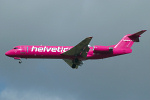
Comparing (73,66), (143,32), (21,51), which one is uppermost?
(143,32)

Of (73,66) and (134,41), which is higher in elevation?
(134,41)

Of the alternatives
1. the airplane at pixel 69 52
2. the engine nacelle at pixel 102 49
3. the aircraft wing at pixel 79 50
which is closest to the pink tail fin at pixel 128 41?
the airplane at pixel 69 52

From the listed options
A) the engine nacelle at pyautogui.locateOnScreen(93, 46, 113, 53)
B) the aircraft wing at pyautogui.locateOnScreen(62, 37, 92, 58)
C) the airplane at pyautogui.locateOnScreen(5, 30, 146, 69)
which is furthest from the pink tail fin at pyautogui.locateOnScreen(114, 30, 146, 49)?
the aircraft wing at pyautogui.locateOnScreen(62, 37, 92, 58)

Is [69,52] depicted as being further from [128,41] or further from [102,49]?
[128,41]

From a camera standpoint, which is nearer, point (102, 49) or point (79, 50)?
point (79, 50)

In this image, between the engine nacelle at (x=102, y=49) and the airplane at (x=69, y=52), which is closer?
the airplane at (x=69, y=52)

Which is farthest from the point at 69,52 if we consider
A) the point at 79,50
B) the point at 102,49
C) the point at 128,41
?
the point at 128,41

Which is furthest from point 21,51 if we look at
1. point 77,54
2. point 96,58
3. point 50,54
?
point 96,58

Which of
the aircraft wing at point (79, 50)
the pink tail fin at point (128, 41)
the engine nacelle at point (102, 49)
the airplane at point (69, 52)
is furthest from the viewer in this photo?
the pink tail fin at point (128, 41)

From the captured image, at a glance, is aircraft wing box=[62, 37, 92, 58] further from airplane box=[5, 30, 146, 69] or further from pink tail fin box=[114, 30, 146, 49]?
pink tail fin box=[114, 30, 146, 49]

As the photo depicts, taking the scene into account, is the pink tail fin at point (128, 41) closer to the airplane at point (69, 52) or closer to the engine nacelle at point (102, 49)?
the airplane at point (69, 52)

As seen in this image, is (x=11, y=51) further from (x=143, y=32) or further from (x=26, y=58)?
(x=143, y=32)

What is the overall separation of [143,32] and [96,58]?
844 cm

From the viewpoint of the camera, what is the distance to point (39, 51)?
46.9 metres
